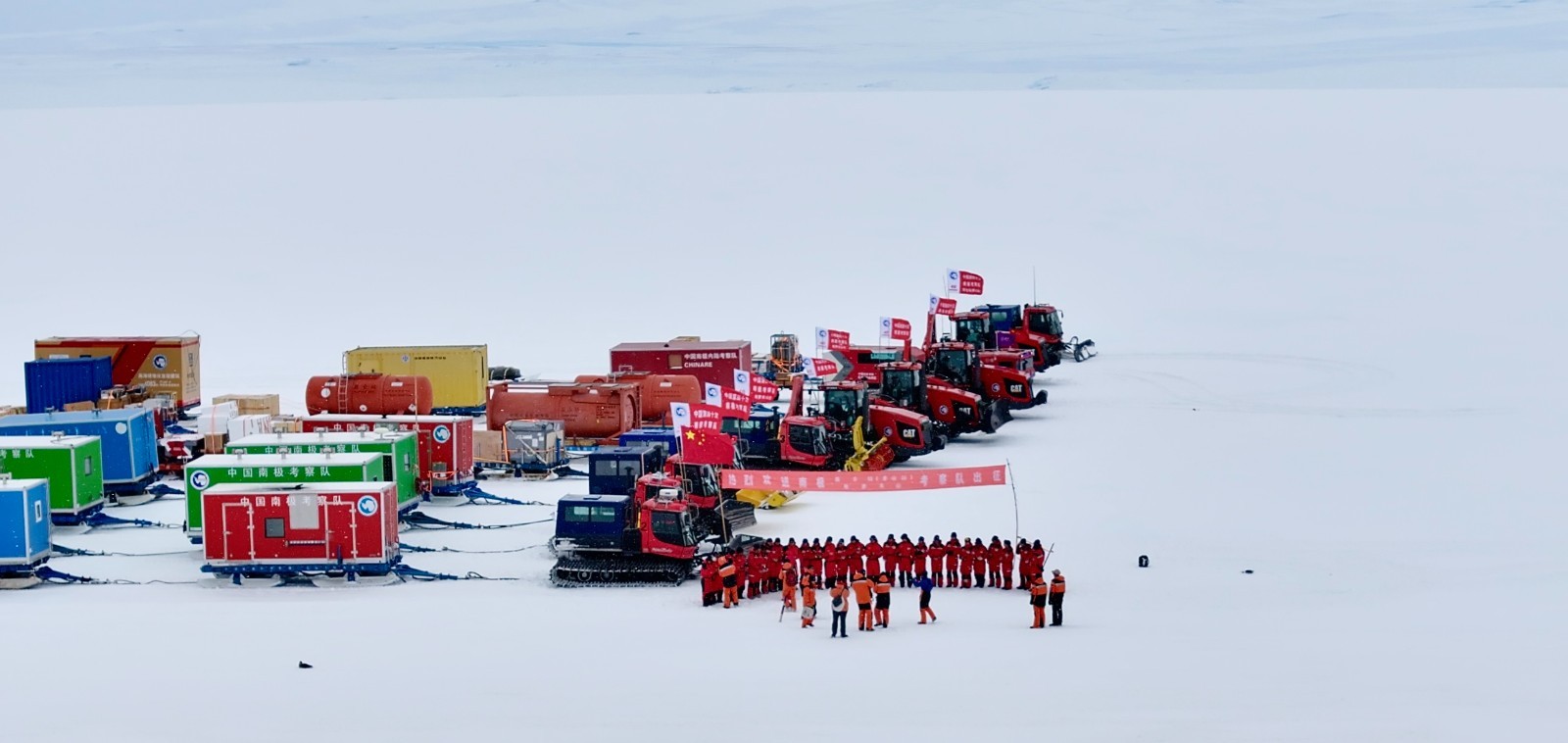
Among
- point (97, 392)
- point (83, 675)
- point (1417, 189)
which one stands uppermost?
point (1417, 189)

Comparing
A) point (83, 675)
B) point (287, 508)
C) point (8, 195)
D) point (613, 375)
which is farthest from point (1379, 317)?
point (8, 195)

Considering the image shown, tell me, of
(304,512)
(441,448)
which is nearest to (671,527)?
(304,512)

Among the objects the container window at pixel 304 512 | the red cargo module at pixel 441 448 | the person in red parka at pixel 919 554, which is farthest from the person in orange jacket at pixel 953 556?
the red cargo module at pixel 441 448

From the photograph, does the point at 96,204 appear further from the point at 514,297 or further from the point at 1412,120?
the point at 1412,120

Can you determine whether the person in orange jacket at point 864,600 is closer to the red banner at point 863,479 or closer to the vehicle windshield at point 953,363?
the red banner at point 863,479

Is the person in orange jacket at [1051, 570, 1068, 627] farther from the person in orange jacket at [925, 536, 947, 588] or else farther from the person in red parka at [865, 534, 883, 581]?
the person in red parka at [865, 534, 883, 581]

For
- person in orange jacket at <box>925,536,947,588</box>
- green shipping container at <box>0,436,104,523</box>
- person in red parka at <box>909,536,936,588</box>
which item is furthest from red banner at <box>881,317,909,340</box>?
green shipping container at <box>0,436,104,523</box>
